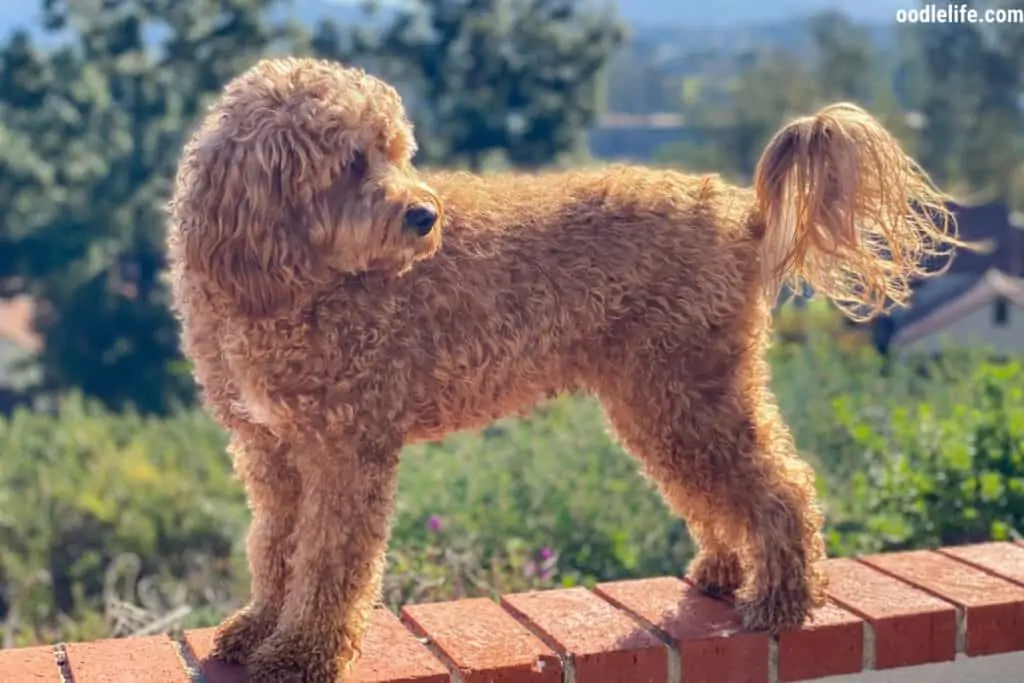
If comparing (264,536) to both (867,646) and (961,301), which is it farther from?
(961,301)

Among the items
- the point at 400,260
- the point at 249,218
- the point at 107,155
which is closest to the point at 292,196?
the point at 249,218

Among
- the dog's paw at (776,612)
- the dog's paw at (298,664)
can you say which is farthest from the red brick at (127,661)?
the dog's paw at (776,612)

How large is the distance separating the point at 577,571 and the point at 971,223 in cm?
1175

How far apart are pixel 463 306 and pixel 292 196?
0.52 metres

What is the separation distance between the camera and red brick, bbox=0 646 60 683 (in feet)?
10.1

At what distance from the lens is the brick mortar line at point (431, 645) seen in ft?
10.2

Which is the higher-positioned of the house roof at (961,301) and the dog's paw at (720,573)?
the dog's paw at (720,573)

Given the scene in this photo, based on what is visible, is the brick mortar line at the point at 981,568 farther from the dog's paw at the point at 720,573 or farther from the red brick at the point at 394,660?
Result: the red brick at the point at 394,660

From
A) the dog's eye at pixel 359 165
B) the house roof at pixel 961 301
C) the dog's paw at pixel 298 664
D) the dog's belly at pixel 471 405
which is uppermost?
the dog's eye at pixel 359 165

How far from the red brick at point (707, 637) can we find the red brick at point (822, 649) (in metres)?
0.06

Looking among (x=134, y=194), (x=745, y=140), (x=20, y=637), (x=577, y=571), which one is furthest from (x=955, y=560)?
(x=745, y=140)

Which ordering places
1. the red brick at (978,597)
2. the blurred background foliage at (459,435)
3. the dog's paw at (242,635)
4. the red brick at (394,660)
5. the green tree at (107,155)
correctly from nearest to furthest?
the red brick at (394,660) → the dog's paw at (242,635) → the red brick at (978,597) → the blurred background foliage at (459,435) → the green tree at (107,155)

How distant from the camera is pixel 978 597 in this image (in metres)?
3.59

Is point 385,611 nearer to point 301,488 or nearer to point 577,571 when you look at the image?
Result: point 301,488
